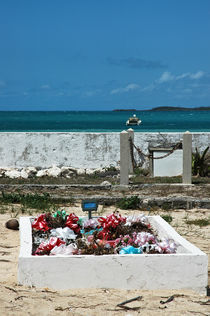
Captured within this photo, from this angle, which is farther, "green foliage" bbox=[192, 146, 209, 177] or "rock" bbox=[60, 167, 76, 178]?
"rock" bbox=[60, 167, 76, 178]

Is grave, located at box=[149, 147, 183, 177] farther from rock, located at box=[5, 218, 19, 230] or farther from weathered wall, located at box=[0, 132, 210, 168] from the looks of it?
rock, located at box=[5, 218, 19, 230]

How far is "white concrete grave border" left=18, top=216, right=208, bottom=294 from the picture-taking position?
171 inches

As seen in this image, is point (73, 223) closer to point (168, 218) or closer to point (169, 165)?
point (168, 218)

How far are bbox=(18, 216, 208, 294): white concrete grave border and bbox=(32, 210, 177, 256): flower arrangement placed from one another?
0.90 feet

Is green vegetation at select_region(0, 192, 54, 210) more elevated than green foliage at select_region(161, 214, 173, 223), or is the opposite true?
green vegetation at select_region(0, 192, 54, 210)

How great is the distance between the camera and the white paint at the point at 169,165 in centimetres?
1276

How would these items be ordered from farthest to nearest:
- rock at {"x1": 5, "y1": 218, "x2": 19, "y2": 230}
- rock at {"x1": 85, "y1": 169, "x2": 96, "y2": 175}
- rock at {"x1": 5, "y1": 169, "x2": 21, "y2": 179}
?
rock at {"x1": 85, "y1": 169, "x2": 96, "y2": 175} → rock at {"x1": 5, "y1": 169, "x2": 21, "y2": 179} → rock at {"x1": 5, "y1": 218, "x2": 19, "y2": 230}

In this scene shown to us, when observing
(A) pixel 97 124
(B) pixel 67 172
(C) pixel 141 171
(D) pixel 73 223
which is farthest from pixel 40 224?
(A) pixel 97 124

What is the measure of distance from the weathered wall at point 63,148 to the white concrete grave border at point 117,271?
9621 millimetres

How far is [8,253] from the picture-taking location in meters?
5.54

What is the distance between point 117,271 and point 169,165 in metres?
8.60

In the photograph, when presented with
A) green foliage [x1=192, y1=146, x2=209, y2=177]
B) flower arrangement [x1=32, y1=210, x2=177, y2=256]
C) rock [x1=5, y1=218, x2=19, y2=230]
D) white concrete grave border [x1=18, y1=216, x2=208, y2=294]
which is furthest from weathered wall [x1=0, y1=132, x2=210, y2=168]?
white concrete grave border [x1=18, y1=216, x2=208, y2=294]

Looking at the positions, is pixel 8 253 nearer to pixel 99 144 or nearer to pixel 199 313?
pixel 199 313

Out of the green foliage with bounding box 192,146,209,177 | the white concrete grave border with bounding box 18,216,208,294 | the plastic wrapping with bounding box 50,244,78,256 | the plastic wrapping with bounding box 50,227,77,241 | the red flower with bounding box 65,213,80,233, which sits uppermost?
the green foliage with bounding box 192,146,209,177
